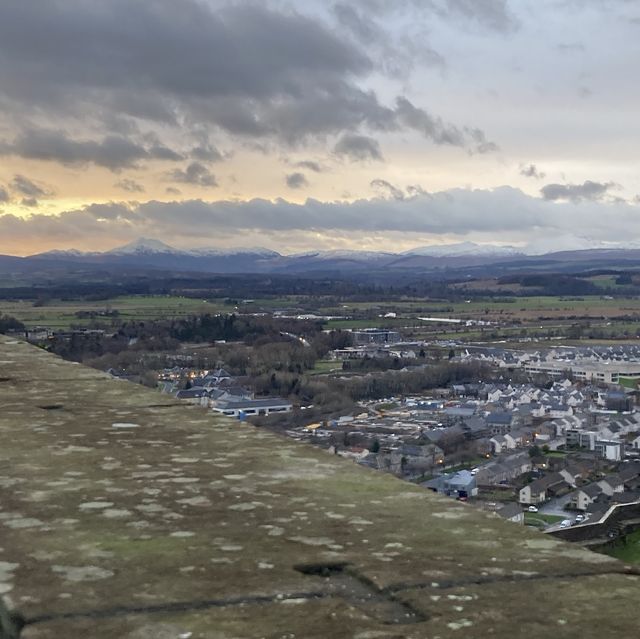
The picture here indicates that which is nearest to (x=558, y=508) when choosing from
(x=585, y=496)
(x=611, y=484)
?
(x=585, y=496)

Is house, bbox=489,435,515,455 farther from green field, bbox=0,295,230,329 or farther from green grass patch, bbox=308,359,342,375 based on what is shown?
green field, bbox=0,295,230,329

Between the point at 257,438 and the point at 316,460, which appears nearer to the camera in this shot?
the point at 316,460

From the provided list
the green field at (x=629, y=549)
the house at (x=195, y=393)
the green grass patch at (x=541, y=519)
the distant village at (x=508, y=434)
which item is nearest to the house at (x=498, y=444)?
the distant village at (x=508, y=434)

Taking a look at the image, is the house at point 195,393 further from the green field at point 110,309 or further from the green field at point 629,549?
the green field at point 110,309

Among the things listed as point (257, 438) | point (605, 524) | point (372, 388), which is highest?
point (257, 438)

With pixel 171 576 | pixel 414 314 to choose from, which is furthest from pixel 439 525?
pixel 414 314

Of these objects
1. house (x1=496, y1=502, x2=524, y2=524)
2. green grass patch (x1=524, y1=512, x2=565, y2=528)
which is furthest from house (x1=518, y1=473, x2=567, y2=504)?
house (x1=496, y1=502, x2=524, y2=524)

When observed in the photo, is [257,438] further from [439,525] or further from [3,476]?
[439,525]
